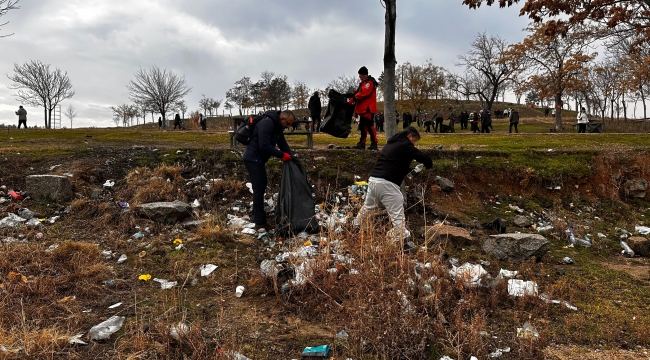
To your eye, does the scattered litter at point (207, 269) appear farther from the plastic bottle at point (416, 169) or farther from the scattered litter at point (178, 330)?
the plastic bottle at point (416, 169)

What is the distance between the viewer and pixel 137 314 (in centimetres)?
329

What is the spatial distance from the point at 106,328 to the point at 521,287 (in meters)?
3.65

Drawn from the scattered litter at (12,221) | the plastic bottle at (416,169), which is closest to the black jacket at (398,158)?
the plastic bottle at (416,169)

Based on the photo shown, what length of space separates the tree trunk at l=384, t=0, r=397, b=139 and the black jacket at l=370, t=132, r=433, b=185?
45.2 inches

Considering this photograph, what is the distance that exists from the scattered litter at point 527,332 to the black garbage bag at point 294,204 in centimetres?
265

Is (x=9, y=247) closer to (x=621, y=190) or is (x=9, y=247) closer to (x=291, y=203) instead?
(x=291, y=203)

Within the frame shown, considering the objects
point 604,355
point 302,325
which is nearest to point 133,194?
point 302,325

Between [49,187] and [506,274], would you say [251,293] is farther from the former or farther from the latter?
[49,187]

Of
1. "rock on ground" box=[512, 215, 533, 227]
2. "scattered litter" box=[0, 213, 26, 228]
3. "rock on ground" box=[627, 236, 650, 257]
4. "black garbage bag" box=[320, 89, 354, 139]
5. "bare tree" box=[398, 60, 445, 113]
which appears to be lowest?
"rock on ground" box=[627, 236, 650, 257]

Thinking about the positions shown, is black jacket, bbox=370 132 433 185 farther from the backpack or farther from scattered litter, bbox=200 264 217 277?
scattered litter, bbox=200 264 217 277

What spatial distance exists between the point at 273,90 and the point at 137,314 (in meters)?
36.7

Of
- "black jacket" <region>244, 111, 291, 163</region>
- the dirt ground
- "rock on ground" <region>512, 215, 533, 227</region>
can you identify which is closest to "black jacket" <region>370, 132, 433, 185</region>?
the dirt ground

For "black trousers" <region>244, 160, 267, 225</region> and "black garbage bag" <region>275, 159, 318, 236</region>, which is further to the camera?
"black trousers" <region>244, 160, 267, 225</region>

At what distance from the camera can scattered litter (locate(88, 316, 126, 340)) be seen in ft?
9.63
